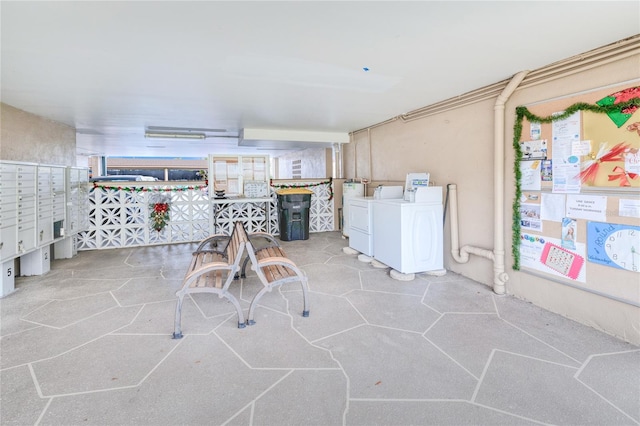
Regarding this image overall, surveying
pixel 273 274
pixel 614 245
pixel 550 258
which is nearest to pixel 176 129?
pixel 273 274

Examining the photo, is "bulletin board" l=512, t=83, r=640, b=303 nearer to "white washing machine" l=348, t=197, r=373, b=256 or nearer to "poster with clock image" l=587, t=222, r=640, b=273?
"poster with clock image" l=587, t=222, r=640, b=273

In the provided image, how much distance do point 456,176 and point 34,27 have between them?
4652mm

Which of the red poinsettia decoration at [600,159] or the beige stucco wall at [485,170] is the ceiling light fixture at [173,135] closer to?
the beige stucco wall at [485,170]

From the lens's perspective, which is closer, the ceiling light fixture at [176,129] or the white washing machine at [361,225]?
the white washing machine at [361,225]

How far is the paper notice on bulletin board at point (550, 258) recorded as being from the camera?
299 cm

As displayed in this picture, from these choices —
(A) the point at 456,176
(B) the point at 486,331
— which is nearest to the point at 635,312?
(B) the point at 486,331

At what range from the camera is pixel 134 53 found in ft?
9.26

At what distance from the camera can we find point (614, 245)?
2.71 m

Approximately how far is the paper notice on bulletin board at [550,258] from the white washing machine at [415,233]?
3.57ft

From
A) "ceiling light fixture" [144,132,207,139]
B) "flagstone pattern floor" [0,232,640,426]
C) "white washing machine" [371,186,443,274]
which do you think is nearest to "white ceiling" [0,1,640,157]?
"white washing machine" [371,186,443,274]

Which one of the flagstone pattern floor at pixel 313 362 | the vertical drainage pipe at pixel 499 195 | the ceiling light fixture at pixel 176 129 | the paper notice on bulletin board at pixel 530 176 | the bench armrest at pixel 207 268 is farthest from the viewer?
the ceiling light fixture at pixel 176 129

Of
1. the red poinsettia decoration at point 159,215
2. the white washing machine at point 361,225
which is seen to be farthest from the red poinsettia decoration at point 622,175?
the red poinsettia decoration at point 159,215

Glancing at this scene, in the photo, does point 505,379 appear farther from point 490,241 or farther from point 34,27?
point 34,27

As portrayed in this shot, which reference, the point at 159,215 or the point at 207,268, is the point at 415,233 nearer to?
the point at 207,268
